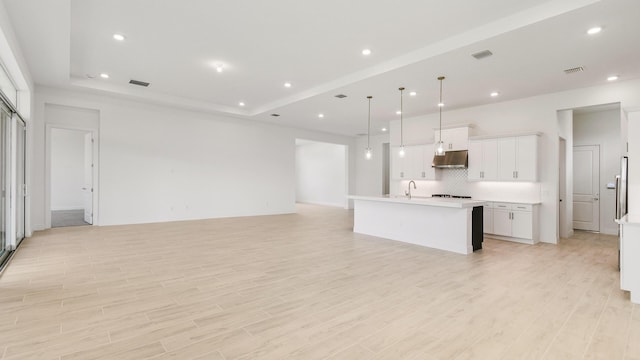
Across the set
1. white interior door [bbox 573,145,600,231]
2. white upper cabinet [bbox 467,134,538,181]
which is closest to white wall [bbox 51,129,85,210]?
white upper cabinet [bbox 467,134,538,181]

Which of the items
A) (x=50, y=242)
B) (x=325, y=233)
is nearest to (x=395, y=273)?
(x=325, y=233)

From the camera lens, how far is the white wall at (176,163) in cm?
751

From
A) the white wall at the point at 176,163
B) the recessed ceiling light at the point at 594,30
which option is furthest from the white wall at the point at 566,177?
the white wall at the point at 176,163

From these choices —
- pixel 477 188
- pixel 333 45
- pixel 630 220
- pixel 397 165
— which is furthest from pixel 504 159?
pixel 333 45

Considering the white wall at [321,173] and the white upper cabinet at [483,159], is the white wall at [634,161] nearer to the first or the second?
the white upper cabinet at [483,159]

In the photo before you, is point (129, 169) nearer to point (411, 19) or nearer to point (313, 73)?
point (313, 73)

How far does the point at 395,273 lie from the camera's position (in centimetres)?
409

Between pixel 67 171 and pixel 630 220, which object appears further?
pixel 67 171

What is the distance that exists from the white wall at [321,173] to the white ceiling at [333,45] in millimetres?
6837

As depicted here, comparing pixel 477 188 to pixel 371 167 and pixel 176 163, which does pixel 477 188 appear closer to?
pixel 371 167

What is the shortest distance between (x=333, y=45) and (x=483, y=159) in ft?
14.6

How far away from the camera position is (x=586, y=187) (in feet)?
25.8

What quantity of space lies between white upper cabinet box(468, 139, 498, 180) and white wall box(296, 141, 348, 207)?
6389 millimetres

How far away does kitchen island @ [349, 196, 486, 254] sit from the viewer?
209 inches
